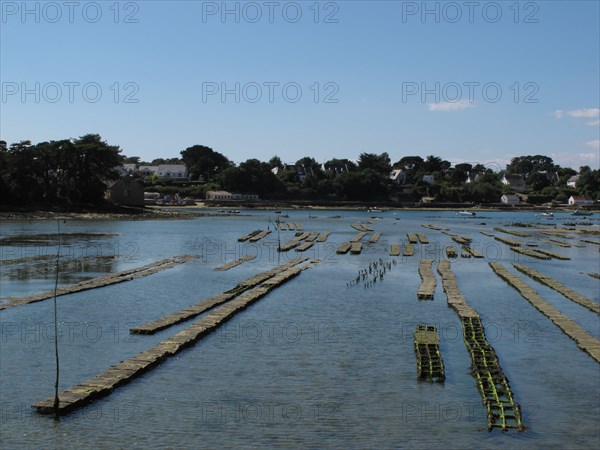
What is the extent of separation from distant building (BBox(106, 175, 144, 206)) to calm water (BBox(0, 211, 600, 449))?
95509 mm

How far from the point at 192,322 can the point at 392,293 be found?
1366cm

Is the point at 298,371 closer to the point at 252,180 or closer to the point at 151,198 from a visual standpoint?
the point at 151,198

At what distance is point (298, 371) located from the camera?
Answer: 22156mm

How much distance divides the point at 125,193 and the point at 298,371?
12019cm

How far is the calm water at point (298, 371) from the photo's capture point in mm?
16938

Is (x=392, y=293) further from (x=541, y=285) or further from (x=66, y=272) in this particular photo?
(x=66, y=272)

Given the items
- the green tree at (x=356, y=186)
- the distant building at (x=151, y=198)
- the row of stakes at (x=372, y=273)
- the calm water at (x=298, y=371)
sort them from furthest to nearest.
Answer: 1. the green tree at (x=356, y=186)
2. the distant building at (x=151, y=198)
3. the row of stakes at (x=372, y=273)
4. the calm water at (x=298, y=371)

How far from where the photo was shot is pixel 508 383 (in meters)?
20.9

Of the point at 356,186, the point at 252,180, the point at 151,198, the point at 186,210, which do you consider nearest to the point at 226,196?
the point at 252,180

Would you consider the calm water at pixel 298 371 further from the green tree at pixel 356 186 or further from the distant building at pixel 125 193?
the green tree at pixel 356 186

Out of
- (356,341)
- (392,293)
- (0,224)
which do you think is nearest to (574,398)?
(356,341)

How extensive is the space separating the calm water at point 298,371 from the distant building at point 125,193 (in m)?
95.5

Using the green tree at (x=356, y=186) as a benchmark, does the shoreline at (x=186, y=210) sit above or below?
below

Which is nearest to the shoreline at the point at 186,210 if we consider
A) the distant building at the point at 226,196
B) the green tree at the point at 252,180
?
the distant building at the point at 226,196
